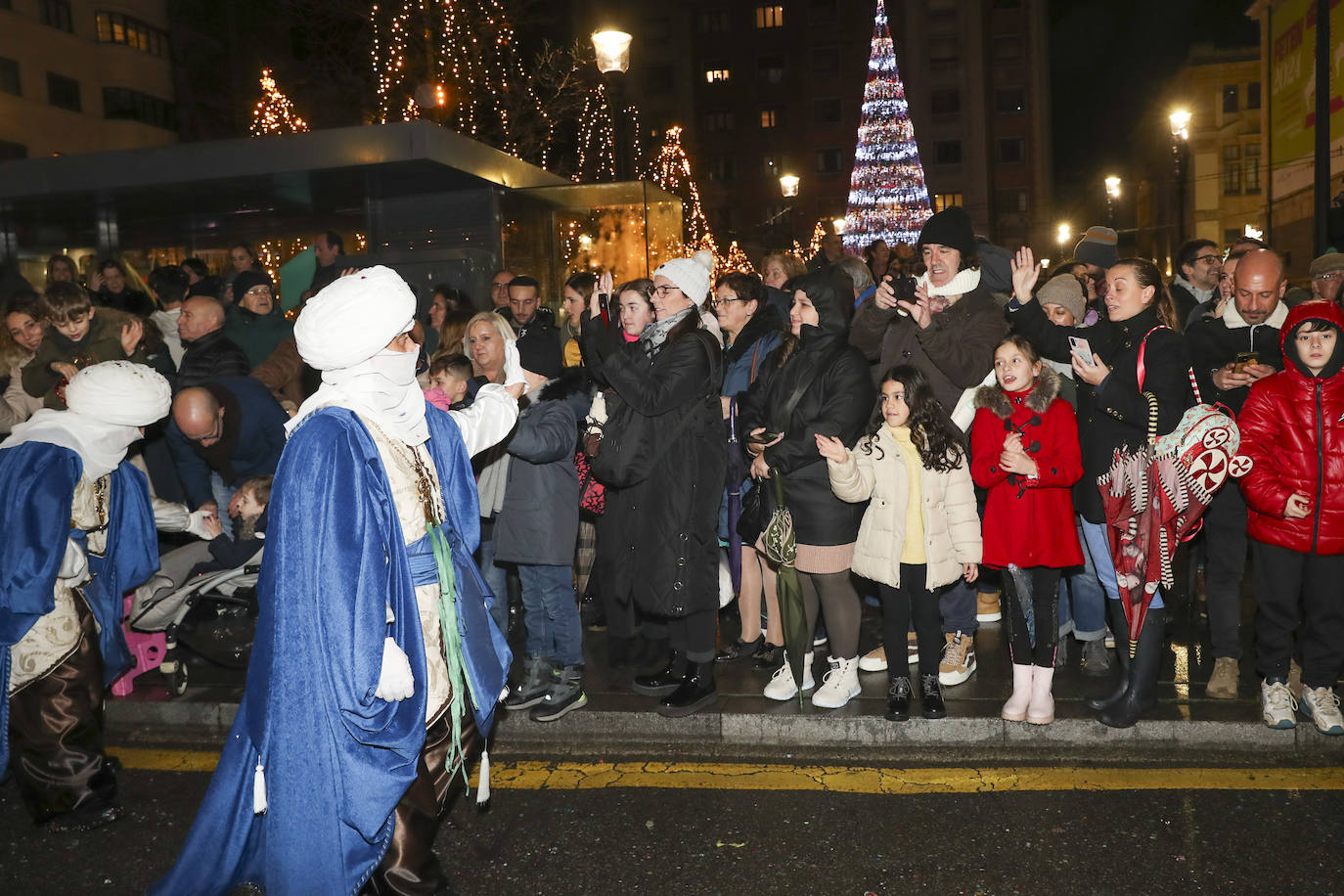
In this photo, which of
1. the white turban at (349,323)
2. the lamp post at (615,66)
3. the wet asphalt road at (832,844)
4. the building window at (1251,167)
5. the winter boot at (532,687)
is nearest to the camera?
the white turban at (349,323)

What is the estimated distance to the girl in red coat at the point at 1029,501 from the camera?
5004 millimetres

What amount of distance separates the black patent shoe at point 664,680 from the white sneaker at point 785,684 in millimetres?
453

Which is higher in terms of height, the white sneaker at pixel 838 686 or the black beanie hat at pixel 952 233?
the black beanie hat at pixel 952 233

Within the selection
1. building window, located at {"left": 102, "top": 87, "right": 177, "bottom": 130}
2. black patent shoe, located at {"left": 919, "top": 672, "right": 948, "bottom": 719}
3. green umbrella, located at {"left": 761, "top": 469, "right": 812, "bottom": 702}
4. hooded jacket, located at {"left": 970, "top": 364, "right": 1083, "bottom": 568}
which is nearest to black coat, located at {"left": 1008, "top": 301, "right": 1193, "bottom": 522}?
hooded jacket, located at {"left": 970, "top": 364, "right": 1083, "bottom": 568}

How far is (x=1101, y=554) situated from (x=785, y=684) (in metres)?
1.73

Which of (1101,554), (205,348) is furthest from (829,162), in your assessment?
(1101,554)

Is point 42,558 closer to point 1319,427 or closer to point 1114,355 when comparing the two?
point 1114,355

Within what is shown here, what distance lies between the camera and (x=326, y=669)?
126 inches

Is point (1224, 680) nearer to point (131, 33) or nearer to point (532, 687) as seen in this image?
point (532, 687)

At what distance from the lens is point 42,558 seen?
172 inches

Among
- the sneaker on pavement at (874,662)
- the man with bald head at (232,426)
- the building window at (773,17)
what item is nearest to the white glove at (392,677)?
the sneaker on pavement at (874,662)

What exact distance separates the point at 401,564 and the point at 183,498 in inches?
212

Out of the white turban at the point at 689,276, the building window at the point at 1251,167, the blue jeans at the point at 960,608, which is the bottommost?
the blue jeans at the point at 960,608

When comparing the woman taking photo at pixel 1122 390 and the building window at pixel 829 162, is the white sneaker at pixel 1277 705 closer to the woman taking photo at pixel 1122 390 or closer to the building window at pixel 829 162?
the woman taking photo at pixel 1122 390
